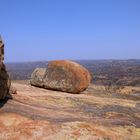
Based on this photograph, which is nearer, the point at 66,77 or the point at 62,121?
the point at 62,121

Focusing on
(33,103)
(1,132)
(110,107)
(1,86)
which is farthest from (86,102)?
(1,132)

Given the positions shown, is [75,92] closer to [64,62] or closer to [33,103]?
[64,62]

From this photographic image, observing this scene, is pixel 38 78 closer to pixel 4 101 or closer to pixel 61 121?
pixel 4 101

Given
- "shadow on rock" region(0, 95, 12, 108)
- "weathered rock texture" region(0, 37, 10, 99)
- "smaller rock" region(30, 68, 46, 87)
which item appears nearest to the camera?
"shadow on rock" region(0, 95, 12, 108)

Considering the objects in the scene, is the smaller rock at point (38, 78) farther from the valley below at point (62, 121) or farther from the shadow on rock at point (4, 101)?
the shadow on rock at point (4, 101)

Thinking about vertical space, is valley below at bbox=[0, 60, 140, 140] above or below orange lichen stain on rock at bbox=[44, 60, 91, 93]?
below

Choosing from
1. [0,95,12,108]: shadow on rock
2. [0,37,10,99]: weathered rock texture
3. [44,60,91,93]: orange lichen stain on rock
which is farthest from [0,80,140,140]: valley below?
[44,60,91,93]: orange lichen stain on rock

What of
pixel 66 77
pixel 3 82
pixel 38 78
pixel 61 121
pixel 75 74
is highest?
pixel 3 82

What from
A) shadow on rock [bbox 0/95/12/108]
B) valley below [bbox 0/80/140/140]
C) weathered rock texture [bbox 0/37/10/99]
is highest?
weathered rock texture [bbox 0/37/10/99]

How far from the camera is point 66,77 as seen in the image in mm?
19219

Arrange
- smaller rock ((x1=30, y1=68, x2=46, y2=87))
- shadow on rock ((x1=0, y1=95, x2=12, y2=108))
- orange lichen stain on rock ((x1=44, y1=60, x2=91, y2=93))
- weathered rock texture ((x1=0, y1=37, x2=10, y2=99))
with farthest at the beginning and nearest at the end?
smaller rock ((x1=30, y1=68, x2=46, y2=87)) < orange lichen stain on rock ((x1=44, y1=60, x2=91, y2=93)) < weathered rock texture ((x1=0, y1=37, x2=10, y2=99)) < shadow on rock ((x1=0, y1=95, x2=12, y2=108))

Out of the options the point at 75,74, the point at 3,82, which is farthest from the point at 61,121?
the point at 75,74

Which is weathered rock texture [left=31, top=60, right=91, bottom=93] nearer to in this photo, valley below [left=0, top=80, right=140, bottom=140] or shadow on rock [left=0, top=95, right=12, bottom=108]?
valley below [left=0, top=80, right=140, bottom=140]

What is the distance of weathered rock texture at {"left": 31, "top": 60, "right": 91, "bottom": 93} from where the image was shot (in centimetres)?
1898
